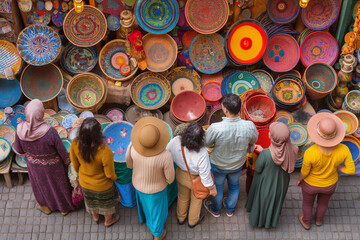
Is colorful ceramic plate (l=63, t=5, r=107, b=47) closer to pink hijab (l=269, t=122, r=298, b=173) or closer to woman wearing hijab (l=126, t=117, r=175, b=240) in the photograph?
woman wearing hijab (l=126, t=117, r=175, b=240)

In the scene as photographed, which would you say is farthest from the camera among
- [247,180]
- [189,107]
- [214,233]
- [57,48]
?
[189,107]

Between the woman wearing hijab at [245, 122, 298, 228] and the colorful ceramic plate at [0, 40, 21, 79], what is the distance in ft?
11.6

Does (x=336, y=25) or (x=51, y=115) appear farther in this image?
(x=336, y=25)

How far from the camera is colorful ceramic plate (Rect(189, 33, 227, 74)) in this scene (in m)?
5.34

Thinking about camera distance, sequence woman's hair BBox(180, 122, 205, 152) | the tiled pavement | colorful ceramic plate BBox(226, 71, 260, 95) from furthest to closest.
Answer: colorful ceramic plate BBox(226, 71, 260, 95) → the tiled pavement → woman's hair BBox(180, 122, 205, 152)

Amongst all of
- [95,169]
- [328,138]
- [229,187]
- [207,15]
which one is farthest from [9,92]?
[328,138]

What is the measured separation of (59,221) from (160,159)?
1.76m

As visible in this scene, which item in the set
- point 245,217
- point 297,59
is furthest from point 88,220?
point 297,59

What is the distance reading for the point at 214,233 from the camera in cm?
422

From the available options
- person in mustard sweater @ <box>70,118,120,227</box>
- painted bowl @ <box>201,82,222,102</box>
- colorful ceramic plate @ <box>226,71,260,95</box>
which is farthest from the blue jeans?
colorful ceramic plate @ <box>226,71,260,95</box>

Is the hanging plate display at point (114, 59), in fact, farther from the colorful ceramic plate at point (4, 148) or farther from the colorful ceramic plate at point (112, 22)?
the colorful ceramic plate at point (4, 148)

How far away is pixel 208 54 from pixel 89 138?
2.74 meters

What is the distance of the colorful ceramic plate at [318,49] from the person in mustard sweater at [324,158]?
1.93 m

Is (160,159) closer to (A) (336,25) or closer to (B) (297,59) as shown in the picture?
(B) (297,59)
